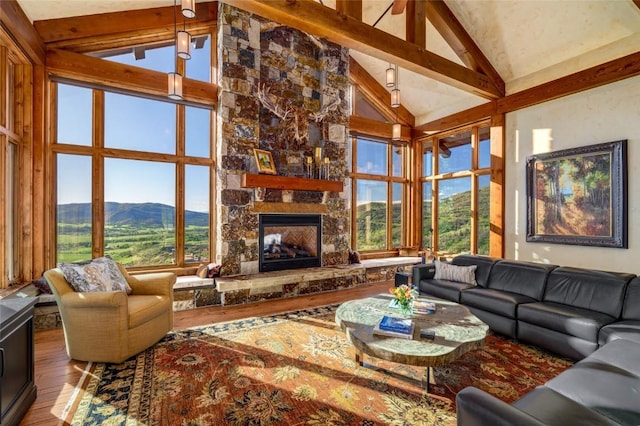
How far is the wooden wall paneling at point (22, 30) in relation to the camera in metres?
3.11

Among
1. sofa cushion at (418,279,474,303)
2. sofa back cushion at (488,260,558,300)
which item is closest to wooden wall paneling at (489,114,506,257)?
sofa back cushion at (488,260,558,300)

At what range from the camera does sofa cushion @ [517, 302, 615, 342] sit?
273cm

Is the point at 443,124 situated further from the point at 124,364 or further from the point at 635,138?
the point at 124,364

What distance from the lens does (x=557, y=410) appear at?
1.52m

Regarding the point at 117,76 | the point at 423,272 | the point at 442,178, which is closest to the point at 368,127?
the point at 442,178

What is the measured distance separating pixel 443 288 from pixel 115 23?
6067 mm

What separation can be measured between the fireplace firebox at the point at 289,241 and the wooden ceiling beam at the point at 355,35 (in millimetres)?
2900

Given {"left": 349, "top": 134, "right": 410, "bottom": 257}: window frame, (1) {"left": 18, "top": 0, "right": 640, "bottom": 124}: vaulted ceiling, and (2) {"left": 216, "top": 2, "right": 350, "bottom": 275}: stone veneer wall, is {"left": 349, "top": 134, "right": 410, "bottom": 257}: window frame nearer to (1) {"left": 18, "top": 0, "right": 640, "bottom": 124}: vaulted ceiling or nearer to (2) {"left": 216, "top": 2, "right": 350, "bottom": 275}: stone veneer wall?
(2) {"left": 216, "top": 2, "right": 350, "bottom": 275}: stone veneer wall

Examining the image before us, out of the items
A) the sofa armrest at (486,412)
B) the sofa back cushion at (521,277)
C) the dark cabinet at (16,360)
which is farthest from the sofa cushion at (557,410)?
the dark cabinet at (16,360)

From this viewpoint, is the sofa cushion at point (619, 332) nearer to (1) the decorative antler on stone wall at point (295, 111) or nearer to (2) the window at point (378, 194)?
(2) the window at point (378, 194)

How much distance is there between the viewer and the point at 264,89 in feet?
17.0

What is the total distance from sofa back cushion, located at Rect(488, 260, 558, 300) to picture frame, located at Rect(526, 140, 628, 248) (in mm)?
1338

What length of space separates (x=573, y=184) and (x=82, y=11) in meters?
7.57

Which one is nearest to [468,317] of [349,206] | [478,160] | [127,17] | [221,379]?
[221,379]
